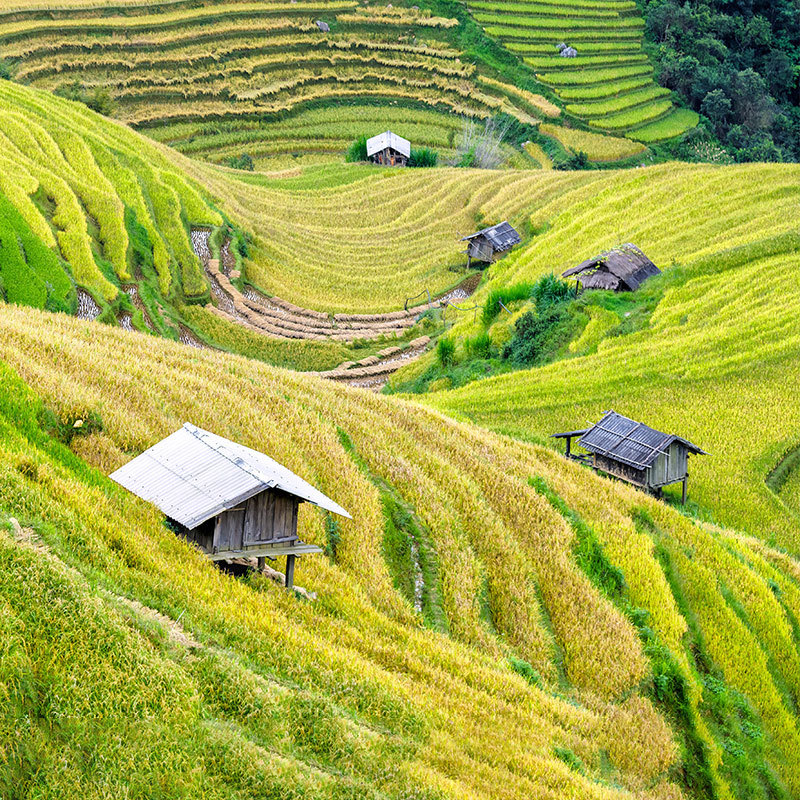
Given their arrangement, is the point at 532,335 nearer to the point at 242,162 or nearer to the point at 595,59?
the point at 242,162

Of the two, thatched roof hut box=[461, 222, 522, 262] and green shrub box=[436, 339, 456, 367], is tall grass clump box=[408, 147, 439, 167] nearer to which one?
thatched roof hut box=[461, 222, 522, 262]

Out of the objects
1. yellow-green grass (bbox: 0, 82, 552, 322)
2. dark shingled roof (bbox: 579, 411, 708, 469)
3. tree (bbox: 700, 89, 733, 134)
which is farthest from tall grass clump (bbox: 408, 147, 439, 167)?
dark shingled roof (bbox: 579, 411, 708, 469)

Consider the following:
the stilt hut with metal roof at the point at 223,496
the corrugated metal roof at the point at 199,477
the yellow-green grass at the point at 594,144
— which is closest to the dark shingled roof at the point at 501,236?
the yellow-green grass at the point at 594,144

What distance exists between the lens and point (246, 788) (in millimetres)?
9469

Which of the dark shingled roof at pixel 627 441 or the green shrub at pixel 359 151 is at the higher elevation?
the dark shingled roof at pixel 627 441

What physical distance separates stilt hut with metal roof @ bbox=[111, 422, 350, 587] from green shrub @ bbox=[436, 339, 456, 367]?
28.1 meters

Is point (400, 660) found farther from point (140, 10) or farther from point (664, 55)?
point (664, 55)

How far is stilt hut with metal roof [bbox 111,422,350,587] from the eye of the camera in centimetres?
1262

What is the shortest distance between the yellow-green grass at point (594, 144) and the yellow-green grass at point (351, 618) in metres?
61.1

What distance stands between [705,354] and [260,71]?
6003 cm

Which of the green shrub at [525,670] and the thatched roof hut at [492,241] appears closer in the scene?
the green shrub at [525,670]

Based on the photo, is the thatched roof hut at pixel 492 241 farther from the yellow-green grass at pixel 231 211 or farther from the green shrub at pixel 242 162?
the green shrub at pixel 242 162

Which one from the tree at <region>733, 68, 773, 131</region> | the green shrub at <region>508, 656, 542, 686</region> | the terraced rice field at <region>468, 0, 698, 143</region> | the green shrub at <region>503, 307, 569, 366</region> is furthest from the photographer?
the tree at <region>733, 68, 773, 131</region>

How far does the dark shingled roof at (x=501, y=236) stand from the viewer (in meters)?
54.8
